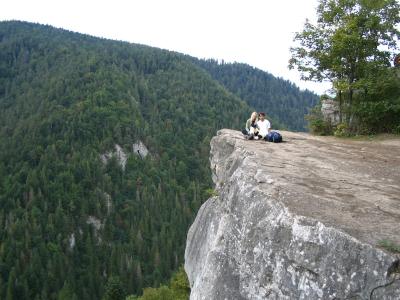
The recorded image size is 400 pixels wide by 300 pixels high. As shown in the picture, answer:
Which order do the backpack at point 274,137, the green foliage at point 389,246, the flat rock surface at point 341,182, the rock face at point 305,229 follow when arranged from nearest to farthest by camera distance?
1. the green foliage at point 389,246
2. the rock face at point 305,229
3. the flat rock surface at point 341,182
4. the backpack at point 274,137

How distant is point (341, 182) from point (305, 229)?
250 centimetres

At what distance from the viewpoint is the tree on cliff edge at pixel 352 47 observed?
18.8 meters

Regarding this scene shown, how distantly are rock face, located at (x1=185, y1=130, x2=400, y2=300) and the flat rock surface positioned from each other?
19 mm

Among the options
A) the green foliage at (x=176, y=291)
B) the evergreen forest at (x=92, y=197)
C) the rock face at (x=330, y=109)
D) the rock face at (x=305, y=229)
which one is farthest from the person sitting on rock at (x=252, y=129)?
the evergreen forest at (x=92, y=197)

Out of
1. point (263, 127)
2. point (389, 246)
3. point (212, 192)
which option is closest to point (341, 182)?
point (389, 246)

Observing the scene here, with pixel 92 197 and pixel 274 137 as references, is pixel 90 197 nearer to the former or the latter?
pixel 92 197

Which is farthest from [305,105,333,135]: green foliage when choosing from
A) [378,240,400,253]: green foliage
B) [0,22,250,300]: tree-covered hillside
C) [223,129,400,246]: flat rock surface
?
[0,22,250,300]: tree-covered hillside

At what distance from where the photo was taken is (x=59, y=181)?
149 meters

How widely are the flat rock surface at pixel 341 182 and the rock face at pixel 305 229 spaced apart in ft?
0.06

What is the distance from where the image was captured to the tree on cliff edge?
18.8 meters

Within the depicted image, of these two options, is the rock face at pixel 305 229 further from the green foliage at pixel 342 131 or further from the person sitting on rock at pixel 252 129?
the green foliage at pixel 342 131

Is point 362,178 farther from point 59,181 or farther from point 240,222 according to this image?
point 59,181

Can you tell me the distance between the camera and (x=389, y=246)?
21.9ft

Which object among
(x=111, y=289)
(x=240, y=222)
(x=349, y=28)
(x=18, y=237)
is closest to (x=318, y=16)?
(x=349, y=28)
